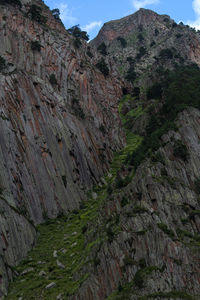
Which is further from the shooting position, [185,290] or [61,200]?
[61,200]

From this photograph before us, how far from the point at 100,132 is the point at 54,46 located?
26.4 meters

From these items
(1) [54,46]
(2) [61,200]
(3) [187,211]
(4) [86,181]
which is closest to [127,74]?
(1) [54,46]

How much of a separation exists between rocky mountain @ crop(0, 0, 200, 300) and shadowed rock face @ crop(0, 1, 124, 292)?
0.77ft

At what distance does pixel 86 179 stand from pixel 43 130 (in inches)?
494

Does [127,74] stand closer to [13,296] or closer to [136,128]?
[136,128]

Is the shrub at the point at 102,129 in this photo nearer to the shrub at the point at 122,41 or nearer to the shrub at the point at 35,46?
the shrub at the point at 35,46

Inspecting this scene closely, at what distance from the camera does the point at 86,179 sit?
2753 inches

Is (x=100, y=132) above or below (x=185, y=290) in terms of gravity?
above

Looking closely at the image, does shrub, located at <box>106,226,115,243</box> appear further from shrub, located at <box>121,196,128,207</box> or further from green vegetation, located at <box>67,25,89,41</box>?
green vegetation, located at <box>67,25,89,41</box>

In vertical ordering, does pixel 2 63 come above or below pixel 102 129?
above

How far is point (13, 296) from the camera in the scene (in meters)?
36.3

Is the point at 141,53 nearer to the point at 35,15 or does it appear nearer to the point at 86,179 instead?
the point at 35,15

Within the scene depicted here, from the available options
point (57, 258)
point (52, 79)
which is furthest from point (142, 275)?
point (52, 79)

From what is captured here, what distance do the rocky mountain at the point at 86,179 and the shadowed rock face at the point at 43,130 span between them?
0.24 metres
